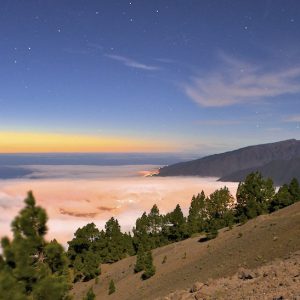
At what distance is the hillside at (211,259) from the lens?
4403 cm

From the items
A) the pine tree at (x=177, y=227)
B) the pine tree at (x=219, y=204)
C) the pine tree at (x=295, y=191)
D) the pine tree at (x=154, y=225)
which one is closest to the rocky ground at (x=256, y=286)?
the pine tree at (x=295, y=191)

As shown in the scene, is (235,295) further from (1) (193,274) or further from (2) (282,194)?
(2) (282,194)

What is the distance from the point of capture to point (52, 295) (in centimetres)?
2048

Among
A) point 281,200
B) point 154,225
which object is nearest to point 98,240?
point 154,225

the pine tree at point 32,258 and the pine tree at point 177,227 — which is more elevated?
the pine tree at point 32,258

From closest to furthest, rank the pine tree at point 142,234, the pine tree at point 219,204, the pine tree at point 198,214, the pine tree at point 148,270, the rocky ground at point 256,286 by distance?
1. the rocky ground at point 256,286
2. the pine tree at point 148,270
3. the pine tree at point 142,234
4. the pine tree at point 198,214
5. the pine tree at point 219,204

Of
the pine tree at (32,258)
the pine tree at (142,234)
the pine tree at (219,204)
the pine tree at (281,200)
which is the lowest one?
the pine tree at (142,234)

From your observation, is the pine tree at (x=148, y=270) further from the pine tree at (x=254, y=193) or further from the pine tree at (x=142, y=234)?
the pine tree at (x=254, y=193)

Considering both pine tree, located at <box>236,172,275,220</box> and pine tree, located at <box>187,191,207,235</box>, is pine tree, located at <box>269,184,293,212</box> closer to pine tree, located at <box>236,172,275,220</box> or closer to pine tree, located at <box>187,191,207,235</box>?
pine tree, located at <box>236,172,275,220</box>

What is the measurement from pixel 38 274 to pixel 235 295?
521 inches

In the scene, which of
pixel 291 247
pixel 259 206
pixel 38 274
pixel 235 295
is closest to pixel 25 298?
pixel 38 274

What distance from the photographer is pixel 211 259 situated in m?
53.2

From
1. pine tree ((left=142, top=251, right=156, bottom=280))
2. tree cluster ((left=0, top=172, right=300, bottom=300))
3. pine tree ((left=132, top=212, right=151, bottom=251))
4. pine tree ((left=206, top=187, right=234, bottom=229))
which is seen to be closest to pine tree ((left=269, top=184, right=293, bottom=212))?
tree cluster ((left=0, top=172, right=300, bottom=300))

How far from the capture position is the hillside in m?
44.0
